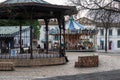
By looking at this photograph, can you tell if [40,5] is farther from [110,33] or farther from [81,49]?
[110,33]

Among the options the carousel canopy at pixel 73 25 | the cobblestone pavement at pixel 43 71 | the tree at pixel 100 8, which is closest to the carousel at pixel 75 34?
the carousel canopy at pixel 73 25

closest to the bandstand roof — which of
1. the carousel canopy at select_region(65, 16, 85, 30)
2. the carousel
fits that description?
the carousel

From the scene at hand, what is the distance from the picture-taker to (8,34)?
5150 centimetres

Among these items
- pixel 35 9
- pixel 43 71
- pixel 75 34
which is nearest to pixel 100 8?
pixel 43 71

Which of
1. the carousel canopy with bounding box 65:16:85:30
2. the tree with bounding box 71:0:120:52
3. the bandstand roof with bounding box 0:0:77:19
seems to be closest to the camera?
the tree with bounding box 71:0:120:52

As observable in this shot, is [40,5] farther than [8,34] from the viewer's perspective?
No

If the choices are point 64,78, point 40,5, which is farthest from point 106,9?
point 40,5

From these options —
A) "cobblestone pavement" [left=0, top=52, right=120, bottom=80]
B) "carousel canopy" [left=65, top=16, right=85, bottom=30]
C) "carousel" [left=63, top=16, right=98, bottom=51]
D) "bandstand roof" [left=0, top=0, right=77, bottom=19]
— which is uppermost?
"bandstand roof" [left=0, top=0, right=77, bottom=19]

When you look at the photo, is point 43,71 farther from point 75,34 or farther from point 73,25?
point 73,25

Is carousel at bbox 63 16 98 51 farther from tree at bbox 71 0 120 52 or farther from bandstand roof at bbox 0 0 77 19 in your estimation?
tree at bbox 71 0 120 52

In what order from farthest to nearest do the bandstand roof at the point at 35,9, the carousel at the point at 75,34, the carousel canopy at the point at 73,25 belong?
the carousel canopy at the point at 73,25
the carousel at the point at 75,34
the bandstand roof at the point at 35,9

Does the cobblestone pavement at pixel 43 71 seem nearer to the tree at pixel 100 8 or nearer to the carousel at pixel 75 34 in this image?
the tree at pixel 100 8

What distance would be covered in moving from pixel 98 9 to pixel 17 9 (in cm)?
1025

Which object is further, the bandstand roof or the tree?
the bandstand roof
